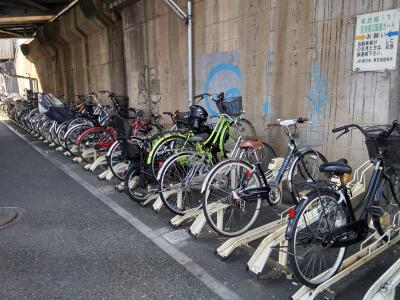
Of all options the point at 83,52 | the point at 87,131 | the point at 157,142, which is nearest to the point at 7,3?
the point at 83,52

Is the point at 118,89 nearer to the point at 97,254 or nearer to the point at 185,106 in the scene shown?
the point at 185,106

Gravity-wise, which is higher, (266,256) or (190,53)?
(190,53)

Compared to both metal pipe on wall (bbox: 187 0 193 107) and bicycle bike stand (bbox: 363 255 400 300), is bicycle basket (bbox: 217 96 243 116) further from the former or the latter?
bicycle bike stand (bbox: 363 255 400 300)

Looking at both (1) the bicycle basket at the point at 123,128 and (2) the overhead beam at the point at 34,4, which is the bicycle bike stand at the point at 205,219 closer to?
(1) the bicycle basket at the point at 123,128

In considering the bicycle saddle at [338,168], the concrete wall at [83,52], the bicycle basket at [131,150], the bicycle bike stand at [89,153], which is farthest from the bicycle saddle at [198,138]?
the concrete wall at [83,52]

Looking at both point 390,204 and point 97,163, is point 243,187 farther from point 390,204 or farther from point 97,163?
point 97,163

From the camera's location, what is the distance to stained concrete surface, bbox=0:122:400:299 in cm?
300

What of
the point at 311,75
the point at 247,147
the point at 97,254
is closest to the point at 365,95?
the point at 311,75

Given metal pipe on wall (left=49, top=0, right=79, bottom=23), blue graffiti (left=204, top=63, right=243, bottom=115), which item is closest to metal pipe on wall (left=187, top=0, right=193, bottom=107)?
blue graffiti (left=204, top=63, right=243, bottom=115)

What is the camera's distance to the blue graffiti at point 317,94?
15.5 ft

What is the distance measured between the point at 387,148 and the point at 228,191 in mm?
1708

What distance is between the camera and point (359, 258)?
10.2 ft

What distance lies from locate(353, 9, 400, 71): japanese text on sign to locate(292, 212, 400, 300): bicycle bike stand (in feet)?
6.03

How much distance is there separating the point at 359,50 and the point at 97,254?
400cm
